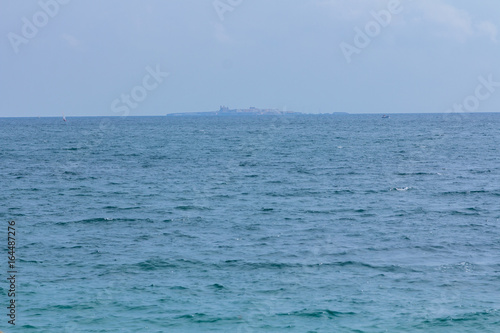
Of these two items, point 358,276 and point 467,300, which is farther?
point 358,276

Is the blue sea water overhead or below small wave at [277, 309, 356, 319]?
overhead

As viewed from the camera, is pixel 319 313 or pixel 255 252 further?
pixel 255 252

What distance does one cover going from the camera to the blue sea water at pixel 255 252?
19375mm

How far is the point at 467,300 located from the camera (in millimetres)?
20906

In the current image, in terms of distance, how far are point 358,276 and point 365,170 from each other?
38.0 meters

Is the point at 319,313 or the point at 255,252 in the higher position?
the point at 255,252

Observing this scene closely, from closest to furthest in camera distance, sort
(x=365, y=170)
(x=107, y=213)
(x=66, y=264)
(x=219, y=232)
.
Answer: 1. (x=66, y=264)
2. (x=219, y=232)
3. (x=107, y=213)
4. (x=365, y=170)

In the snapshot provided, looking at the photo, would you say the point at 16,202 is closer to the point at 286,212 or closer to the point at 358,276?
the point at 286,212

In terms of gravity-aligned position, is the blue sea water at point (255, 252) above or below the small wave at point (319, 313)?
above

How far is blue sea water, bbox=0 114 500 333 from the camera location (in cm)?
1938

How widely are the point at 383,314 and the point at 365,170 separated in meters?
42.2

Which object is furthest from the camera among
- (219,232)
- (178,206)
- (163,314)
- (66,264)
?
(178,206)

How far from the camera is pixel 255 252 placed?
27.6 m

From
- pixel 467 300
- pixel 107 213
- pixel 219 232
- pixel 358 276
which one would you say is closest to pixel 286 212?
pixel 219 232
